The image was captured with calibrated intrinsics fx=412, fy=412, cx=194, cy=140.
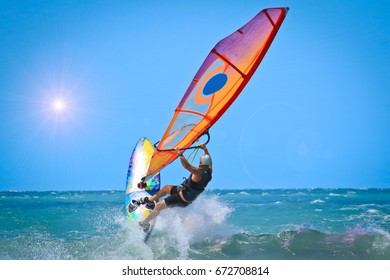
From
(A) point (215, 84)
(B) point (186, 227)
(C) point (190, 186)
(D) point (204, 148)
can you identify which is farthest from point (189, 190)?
(B) point (186, 227)

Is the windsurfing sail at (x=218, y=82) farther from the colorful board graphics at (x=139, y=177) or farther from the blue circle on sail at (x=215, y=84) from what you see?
the colorful board graphics at (x=139, y=177)

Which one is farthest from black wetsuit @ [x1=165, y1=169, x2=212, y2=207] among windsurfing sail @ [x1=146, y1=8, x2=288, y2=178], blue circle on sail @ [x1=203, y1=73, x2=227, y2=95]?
blue circle on sail @ [x1=203, y1=73, x2=227, y2=95]

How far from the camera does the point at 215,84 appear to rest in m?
5.48

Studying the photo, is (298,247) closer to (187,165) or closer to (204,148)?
(204,148)

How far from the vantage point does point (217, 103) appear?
5.37 meters

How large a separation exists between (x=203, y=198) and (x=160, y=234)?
2072mm

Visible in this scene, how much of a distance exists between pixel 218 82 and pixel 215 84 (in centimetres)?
5

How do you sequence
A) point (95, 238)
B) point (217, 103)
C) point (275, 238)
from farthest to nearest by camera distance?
point (95, 238) < point (275, 238) < point (217, 103)

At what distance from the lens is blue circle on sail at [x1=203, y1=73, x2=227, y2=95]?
5426mm

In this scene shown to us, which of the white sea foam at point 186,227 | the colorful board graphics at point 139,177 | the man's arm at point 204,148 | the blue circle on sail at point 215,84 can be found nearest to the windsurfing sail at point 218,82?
the blue circle on sail at point 215,84

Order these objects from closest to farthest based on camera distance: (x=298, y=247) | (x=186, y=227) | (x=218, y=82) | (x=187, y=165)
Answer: (x=187, y=165) → (x=218, y=82) → (x=298, y=247) → (x=186, y=227)

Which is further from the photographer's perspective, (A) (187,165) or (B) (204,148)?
(B) (204,148)
